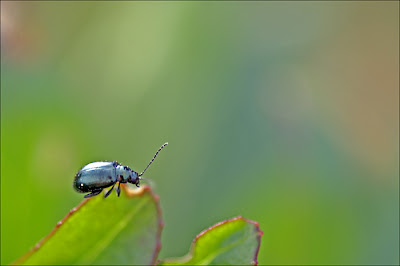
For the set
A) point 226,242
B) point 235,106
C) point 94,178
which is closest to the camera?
point 226,242

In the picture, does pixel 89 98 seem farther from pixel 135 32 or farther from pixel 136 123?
pixel 135 32

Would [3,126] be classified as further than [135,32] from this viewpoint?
No

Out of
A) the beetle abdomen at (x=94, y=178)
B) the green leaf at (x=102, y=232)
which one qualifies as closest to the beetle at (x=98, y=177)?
the beetle abdomen at (x=94, y=178)

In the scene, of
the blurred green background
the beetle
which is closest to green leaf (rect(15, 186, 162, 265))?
the beetle

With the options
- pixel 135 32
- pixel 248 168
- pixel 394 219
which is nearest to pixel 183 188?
pixel 248 168

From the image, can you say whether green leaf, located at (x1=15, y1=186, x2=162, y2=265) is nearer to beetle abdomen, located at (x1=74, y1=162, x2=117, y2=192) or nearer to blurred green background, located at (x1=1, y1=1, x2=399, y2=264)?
beetle abdomen, located at (x1=74, y1=162, x2=117, y2=192)

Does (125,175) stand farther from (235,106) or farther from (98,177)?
(235,106)

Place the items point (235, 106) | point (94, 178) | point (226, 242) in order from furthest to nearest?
point (235, 106)
point (94, 178)
point (226, 242)

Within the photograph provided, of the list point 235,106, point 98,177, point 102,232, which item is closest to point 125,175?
point 98,177
